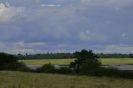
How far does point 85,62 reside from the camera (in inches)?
4225

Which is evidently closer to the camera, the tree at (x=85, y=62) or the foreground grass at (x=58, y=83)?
the foreground grass at (x=58, y=83)

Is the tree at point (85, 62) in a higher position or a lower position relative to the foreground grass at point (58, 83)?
higher

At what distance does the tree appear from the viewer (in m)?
93.9

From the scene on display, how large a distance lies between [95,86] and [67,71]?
155 ft

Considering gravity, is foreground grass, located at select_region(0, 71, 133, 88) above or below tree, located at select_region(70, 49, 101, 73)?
below

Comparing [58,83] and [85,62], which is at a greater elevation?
[85,62]

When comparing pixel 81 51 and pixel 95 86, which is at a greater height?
pixel 81 51

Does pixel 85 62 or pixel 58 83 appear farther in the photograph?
pixel 85 62

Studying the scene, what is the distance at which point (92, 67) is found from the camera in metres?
93.1

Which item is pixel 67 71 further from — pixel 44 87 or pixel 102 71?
pixel 44 87

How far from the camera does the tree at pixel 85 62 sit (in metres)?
93.9

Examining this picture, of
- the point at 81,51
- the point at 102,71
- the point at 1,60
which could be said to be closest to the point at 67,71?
the point at 102,71

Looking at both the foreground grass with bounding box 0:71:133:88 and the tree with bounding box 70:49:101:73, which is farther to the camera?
the tree with bounding box 70:49:101:73

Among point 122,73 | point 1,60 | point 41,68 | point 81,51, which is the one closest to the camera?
point 122,73
